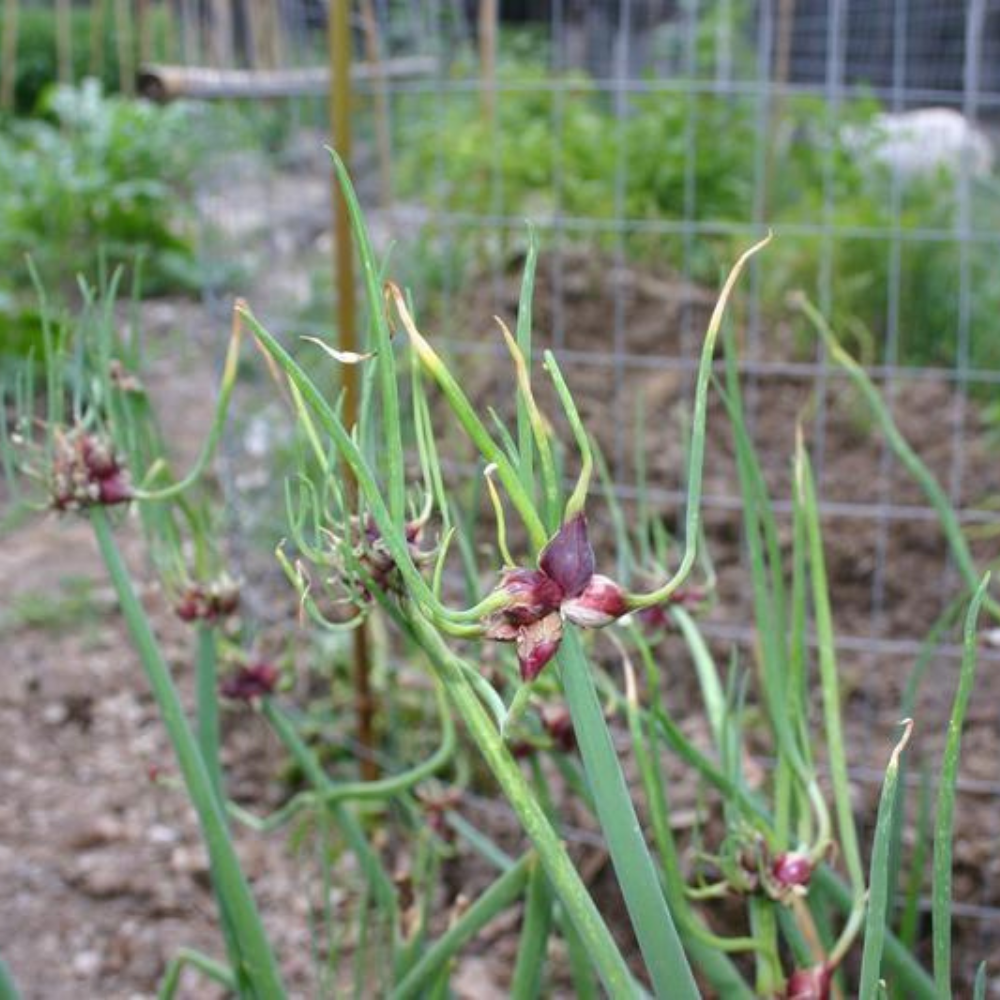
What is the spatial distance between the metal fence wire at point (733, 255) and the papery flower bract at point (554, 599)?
1.62m

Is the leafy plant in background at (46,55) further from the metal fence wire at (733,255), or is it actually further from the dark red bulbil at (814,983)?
the dark red bulbil at (814,983)

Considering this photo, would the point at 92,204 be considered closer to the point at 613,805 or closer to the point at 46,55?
the point at 613,805

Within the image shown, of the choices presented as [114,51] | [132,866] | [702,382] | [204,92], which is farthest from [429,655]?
[114,51]

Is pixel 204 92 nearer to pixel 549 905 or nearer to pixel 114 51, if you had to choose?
pixel 549 905

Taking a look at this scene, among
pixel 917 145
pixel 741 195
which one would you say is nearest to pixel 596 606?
pixel 741 195

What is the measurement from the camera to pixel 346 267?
186cm

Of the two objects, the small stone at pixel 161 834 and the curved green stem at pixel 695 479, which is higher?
the curved green stem at pixel 695 479

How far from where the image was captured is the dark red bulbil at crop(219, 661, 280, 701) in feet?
3.76

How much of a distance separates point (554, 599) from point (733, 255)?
3.16 metres

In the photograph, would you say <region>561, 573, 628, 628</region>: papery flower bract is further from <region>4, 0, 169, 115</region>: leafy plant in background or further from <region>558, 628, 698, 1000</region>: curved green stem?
<region>4, 0, 169, 115</region>: leafy plant in background

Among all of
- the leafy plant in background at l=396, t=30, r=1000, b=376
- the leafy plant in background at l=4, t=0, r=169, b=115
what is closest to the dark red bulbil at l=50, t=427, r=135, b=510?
the leafy plant in background at l=396, t=30, r=1000, b=376

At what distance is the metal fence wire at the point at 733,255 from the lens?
257 centimetres

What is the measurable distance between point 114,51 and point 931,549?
33.8 feet

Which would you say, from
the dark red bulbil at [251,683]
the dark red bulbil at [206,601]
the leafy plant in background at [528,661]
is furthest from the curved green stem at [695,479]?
the dark red bulbil at [251,683]
